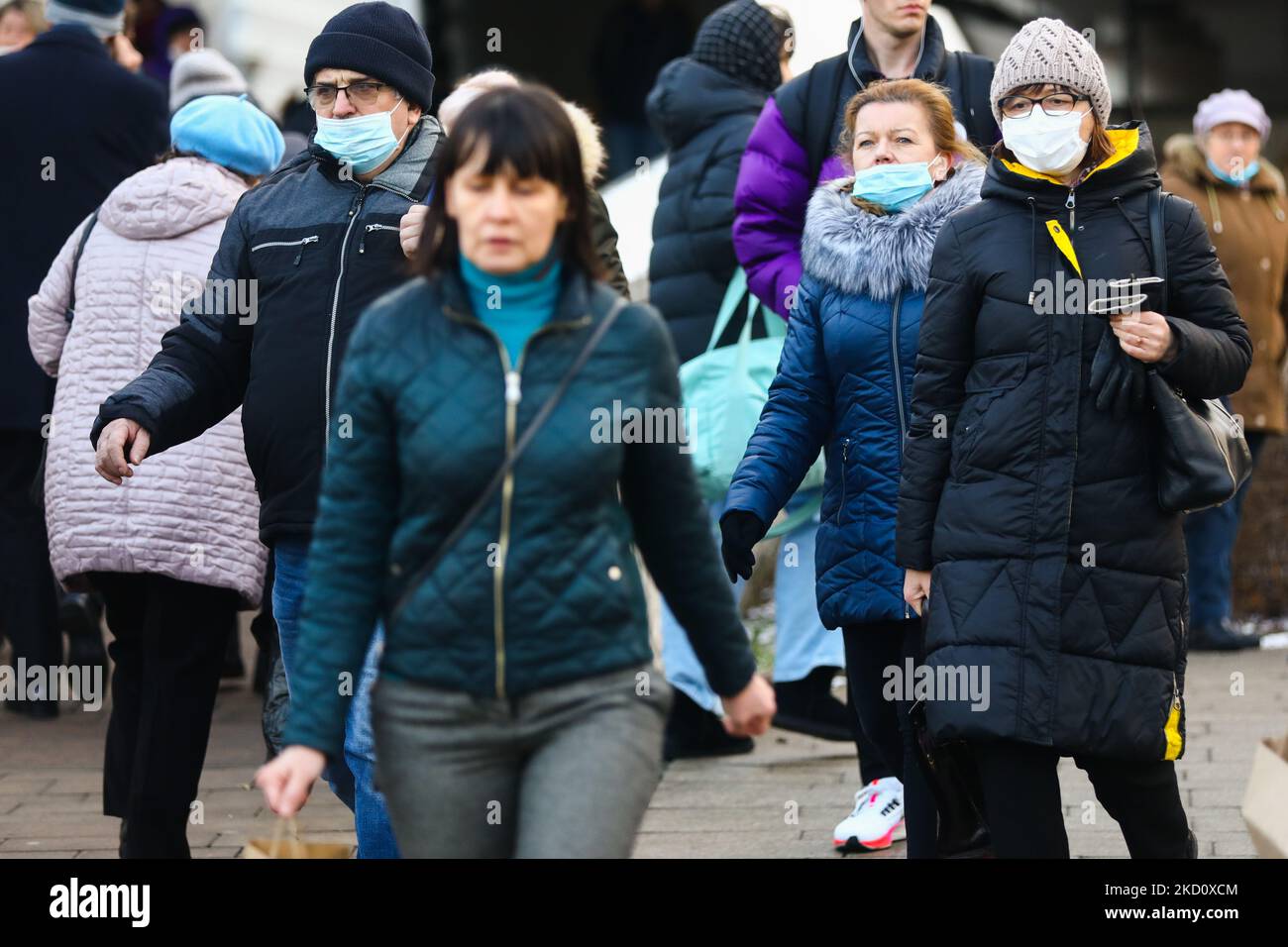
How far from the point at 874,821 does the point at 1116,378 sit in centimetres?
195

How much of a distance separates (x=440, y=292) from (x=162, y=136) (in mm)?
4565

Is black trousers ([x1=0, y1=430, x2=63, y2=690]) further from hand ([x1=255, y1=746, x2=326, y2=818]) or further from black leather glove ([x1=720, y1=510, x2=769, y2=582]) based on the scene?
hand ([x1=255, y1=746, x2=326, y2=818])

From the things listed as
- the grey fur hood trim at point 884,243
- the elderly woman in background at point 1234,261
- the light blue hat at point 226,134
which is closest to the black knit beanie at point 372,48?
the light blue hat at point 226,134

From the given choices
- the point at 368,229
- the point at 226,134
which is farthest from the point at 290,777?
the point at 226,134

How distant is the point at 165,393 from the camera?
197 inches

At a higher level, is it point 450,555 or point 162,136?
point 162,136

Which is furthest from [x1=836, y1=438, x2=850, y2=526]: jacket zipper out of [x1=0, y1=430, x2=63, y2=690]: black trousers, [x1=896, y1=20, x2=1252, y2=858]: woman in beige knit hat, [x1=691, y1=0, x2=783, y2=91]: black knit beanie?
[x1=0, y1=430, x2=63, y2=690]: black trousers

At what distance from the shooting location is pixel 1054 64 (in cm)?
477

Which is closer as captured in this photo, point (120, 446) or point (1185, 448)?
point (1185, 448)

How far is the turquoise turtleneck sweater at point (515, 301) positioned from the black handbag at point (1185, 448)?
1497mm

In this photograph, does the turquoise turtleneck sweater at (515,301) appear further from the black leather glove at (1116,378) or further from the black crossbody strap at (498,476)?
the black leather glove at (1116,378)

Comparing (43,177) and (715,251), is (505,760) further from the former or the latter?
(43,177)

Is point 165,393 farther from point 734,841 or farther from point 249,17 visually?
point 249,17
